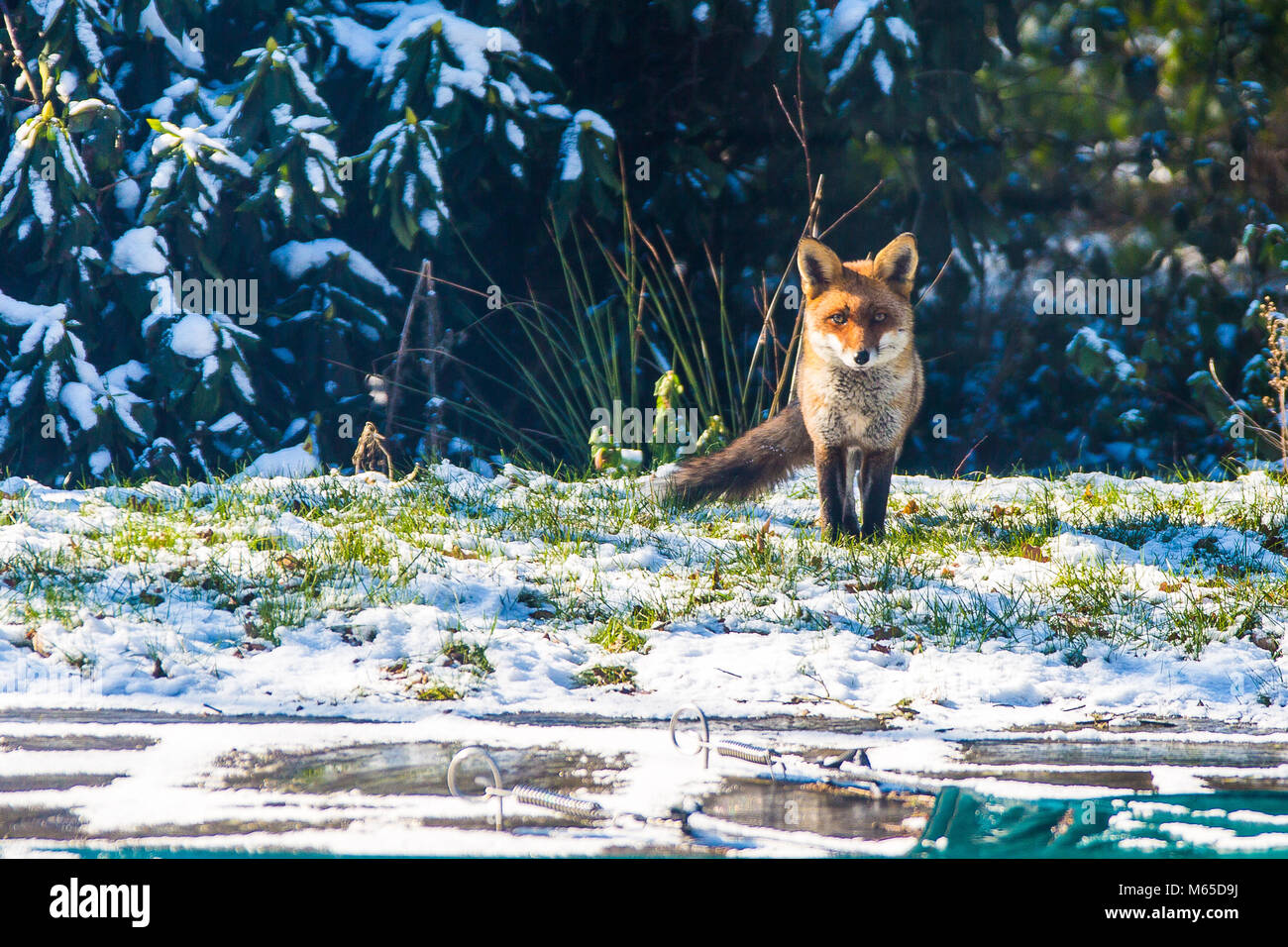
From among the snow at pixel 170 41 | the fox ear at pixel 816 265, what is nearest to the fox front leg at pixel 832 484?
the fox ear at pixel 816 265

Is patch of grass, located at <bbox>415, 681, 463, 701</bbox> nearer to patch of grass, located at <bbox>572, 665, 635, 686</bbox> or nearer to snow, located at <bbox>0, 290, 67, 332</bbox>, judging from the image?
patch of grass, located at <bbox>572, 665, 635, 686</bbox>

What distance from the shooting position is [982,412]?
373 inches

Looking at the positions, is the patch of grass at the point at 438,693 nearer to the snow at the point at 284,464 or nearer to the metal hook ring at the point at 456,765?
the metal hook ring at the point at 456,765

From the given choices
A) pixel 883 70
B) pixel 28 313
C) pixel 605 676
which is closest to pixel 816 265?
pixel 605 676

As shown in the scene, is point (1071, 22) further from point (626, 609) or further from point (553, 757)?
point (553, 757)

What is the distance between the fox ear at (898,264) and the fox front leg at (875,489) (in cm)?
78

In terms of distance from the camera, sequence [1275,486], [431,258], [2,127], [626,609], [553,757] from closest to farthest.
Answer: [553,757]
[626,609]
[1275,486]
[2,127]
[431,258]

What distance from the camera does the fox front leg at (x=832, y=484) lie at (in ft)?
18.2

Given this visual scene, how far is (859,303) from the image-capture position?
5254 millimetres

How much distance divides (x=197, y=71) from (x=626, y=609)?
622 cm

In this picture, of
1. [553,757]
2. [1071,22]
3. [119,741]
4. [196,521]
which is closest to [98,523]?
[196,521]

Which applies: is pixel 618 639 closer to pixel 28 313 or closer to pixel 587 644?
pixel 587 644

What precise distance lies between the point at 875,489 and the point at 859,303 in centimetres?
89

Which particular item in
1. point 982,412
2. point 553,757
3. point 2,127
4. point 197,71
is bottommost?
point 553,757
